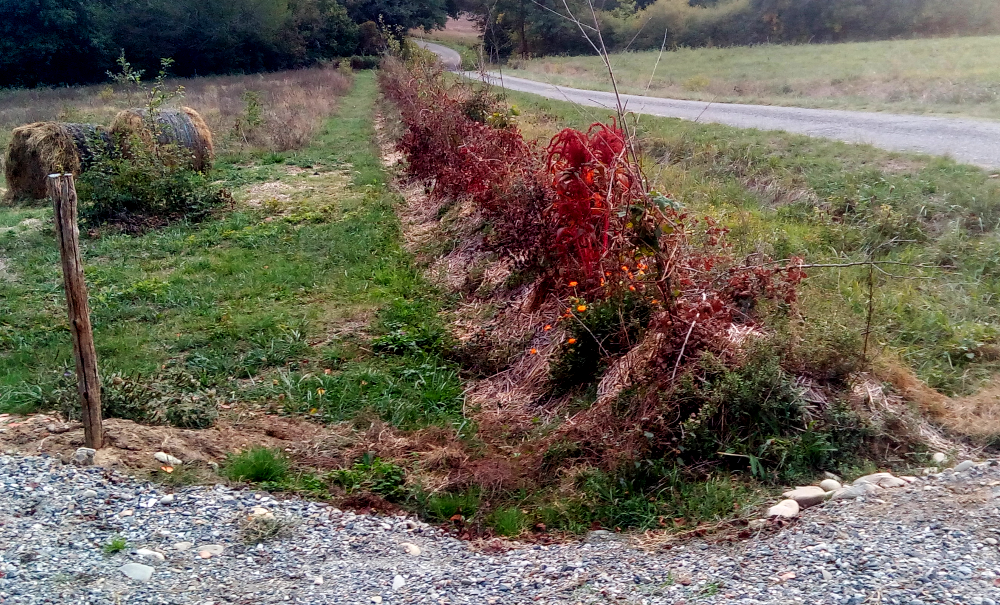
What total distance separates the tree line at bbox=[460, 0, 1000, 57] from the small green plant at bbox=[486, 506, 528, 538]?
36.6 meters

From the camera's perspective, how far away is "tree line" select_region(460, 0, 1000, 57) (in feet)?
131

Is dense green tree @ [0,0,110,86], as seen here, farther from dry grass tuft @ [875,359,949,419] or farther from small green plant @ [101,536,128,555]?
dry grass tuft @ [875,359,949,419]

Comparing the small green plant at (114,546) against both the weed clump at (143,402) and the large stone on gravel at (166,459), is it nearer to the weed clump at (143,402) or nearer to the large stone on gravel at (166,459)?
the large stone on gravel at (166,459)

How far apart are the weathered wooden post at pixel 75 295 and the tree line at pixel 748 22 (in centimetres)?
3632

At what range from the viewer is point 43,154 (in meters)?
11.9

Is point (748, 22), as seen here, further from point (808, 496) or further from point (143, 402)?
point (143, 402)

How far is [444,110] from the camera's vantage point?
1130 centimetres

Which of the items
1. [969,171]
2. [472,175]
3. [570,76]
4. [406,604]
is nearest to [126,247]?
[472,175]

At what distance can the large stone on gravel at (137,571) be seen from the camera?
308 cm

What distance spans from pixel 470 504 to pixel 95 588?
1817 millimetres

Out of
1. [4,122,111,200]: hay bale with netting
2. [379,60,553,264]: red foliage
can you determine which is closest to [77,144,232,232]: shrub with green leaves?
[4,122,111,200]: hay bale with netting

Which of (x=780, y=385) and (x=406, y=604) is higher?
(x=780, y=385)

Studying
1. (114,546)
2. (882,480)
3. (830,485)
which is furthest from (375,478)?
(882,480)

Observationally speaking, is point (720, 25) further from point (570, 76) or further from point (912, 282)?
point (912, 282)
